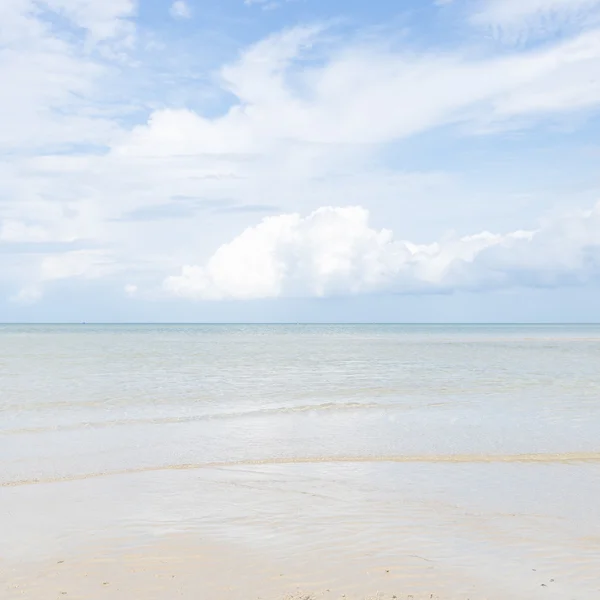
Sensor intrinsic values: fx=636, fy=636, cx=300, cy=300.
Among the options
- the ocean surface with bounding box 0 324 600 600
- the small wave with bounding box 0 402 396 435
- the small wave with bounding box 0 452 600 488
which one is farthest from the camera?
the small wave with bounding box 0 402 396 435

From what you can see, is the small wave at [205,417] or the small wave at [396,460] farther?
the small wave at [205,417]

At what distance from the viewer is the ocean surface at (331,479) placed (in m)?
7.77

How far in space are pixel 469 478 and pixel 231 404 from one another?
1190cm

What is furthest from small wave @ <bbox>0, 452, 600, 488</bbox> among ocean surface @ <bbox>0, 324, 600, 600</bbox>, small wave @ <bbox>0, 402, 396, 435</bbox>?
small wave @ <bbox>0, 402, 396, 435</bbox>

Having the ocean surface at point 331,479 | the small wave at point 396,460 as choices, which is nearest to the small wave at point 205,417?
the ocean surface at point 331,479

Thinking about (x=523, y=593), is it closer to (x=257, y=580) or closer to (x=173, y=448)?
(x=257, y=580)

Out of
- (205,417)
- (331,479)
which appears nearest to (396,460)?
(331,479)

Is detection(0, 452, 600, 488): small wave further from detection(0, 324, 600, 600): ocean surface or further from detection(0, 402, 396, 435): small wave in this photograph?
detection(0, 402, 396, 435): small wave

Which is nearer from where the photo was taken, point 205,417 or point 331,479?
point 331,479

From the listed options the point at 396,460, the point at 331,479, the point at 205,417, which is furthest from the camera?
the point at 205,417

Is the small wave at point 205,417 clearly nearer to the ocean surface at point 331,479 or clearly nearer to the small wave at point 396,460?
the ocean surface at point 331,479

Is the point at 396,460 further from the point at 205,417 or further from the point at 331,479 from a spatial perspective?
the point at 205,417

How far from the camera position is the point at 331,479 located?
11.7 m

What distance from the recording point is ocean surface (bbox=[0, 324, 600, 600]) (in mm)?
7770
